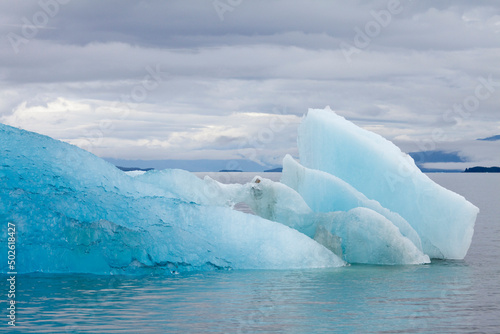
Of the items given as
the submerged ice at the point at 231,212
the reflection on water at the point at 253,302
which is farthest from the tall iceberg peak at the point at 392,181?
the reflection on water at the point at 253,302

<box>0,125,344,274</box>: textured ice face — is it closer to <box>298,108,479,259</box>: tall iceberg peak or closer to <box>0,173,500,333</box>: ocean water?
<box>0,173,500,333</box>: ocean water

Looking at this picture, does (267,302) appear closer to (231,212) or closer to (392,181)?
(231,212)

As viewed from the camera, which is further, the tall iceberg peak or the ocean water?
the tall iceberg peak

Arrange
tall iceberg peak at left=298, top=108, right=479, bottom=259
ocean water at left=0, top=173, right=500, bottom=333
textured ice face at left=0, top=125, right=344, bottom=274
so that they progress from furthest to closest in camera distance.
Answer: tall iceberg peak at left=298, top=108, right=479, bottom=259, textured ice face at left=0, top=125, right=344, bottom=274, ocean water at left=0, top=173, right=500, bottom=333

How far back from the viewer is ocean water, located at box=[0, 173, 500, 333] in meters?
12.1

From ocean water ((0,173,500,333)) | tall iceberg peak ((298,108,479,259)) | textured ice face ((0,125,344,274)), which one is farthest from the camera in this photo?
tall iceberg peak ((298,108,479,259))

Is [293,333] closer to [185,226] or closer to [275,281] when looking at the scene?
[275,281]

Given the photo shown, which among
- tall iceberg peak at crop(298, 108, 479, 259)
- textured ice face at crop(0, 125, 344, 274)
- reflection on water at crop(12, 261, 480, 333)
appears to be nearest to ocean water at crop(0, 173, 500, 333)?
reflection on water at crop(12, 261, 480, 333)

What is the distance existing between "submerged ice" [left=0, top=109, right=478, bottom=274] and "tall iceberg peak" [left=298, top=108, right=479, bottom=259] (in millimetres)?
33

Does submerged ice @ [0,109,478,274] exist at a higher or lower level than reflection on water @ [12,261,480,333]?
higher

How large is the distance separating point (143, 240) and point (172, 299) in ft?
11.5

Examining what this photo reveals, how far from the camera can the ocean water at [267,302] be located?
1208 centimetres

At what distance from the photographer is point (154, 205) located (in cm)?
1852

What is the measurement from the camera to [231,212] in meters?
19.1
